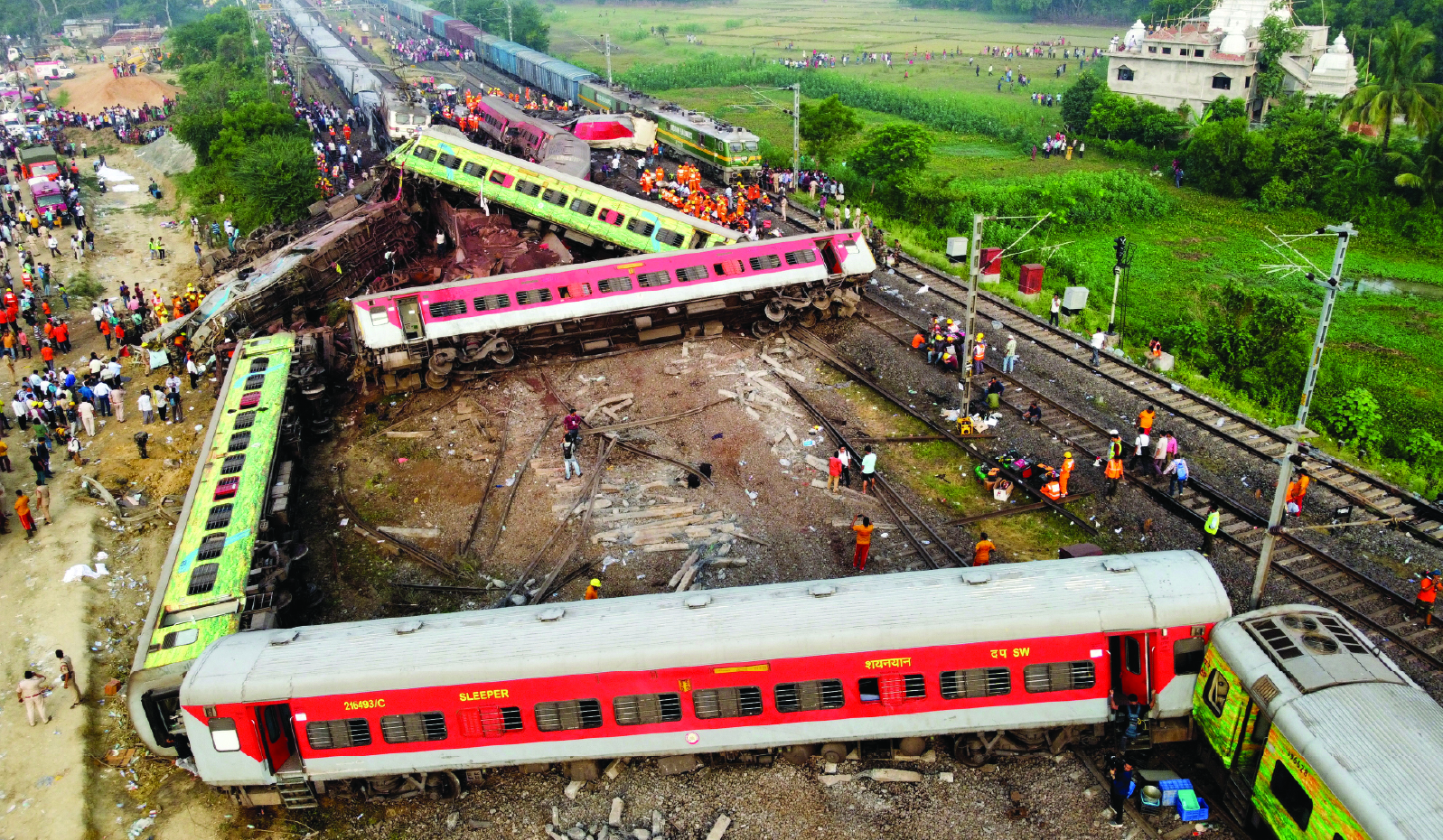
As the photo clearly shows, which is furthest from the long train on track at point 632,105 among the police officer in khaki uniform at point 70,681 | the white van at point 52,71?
the white van at point 52,71

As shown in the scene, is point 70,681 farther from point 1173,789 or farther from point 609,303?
point 1173,789

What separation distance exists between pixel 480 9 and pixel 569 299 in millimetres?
89922

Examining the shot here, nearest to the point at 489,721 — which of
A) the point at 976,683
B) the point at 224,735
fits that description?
the point at 224,735

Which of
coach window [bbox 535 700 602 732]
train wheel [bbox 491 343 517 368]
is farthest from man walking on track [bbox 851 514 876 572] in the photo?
train wheel [bbox 491 343 517 368]

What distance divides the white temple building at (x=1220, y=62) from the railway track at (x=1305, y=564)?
45.9 meters

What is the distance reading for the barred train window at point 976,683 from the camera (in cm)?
1551

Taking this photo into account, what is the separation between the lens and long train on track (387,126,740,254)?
34.8 meters

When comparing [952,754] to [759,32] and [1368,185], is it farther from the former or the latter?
[759,32]

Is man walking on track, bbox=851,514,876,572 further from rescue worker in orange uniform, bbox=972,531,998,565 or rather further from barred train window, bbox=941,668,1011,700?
barred train window, bbox=941,668,1011,700

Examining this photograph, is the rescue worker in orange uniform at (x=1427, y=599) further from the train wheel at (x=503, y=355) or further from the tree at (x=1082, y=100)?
the tree at (x=1082, y=100)

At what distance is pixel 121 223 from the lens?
5300cm

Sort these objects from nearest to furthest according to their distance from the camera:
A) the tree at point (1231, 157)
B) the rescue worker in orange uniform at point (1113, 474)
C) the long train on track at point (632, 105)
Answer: the rescue worker in orange uniform at point (1113, 474) < the long train on track at point (632, 105) < the tree at point (1231, 157)

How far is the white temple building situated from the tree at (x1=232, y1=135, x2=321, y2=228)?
49.6 m

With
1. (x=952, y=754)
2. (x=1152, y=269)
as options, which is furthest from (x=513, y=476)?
(x=1152, y=269)
